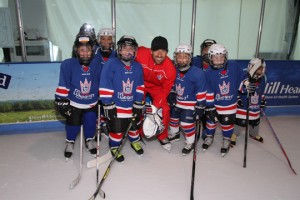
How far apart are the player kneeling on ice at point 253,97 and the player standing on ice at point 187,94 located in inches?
18.7

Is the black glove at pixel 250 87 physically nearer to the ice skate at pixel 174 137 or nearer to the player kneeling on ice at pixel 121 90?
the ice skate at pixel 174 137

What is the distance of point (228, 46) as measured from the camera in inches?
221

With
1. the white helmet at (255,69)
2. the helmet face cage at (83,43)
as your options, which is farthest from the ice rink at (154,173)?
the helmet face cage at (83,43)

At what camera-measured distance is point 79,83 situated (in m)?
2.54

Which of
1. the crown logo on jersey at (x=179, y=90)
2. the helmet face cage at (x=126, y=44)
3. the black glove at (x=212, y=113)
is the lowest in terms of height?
the black glove at (x=212, y=113)

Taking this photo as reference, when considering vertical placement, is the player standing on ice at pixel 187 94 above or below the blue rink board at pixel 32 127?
above

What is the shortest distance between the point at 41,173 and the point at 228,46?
14.9ft

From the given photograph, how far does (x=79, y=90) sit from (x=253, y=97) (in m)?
1.87

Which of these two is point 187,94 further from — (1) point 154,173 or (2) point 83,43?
(2) point 83,43

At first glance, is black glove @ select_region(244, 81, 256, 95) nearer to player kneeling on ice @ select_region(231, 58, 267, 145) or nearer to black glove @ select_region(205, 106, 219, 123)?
player kneeling on ice @ select_region(231, 58, 267, 145)

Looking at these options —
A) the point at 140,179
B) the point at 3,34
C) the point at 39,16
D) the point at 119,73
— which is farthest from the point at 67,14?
the point at 140,179

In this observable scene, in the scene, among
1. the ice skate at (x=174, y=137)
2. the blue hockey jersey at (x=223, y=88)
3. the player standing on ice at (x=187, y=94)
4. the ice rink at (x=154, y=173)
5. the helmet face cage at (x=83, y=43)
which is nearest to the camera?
the ice rink at (x=154, y=173)

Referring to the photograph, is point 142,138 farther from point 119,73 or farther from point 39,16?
point 39,16

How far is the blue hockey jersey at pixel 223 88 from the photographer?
273cm
